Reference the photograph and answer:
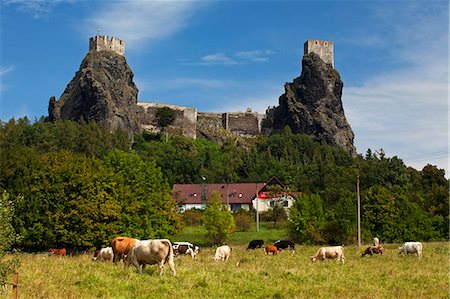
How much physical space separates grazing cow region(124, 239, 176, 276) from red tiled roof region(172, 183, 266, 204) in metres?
77.7

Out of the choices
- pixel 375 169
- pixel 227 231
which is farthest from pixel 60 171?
pixel 375 169

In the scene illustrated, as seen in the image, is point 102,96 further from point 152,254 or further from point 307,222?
point 152,254

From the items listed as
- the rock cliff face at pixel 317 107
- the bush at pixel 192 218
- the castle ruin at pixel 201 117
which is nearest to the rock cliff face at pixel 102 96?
the castle ruin at pixel 201 117

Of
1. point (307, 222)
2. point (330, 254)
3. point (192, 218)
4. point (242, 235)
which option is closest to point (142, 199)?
point (307, 222)

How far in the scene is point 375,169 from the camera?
81688 millimetres

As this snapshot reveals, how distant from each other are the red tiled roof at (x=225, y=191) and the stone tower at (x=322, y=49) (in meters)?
55.2

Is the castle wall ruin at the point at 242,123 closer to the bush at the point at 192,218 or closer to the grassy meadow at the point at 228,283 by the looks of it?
the bush at the point at 192,218

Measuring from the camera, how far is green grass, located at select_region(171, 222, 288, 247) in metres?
61.7

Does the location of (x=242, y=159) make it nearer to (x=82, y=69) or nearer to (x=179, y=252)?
(x=82, y=69)

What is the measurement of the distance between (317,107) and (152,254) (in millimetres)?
124622

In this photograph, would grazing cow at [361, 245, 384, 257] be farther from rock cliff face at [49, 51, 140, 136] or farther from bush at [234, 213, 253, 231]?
rock cliff face at [49, 51, 140, 136]

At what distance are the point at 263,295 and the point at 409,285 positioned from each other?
18.3 feet

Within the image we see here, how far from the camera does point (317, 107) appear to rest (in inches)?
5571

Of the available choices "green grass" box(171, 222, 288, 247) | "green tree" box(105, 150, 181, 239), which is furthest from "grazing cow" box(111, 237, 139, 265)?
"green grass" box(171, 222, 288, 247)
